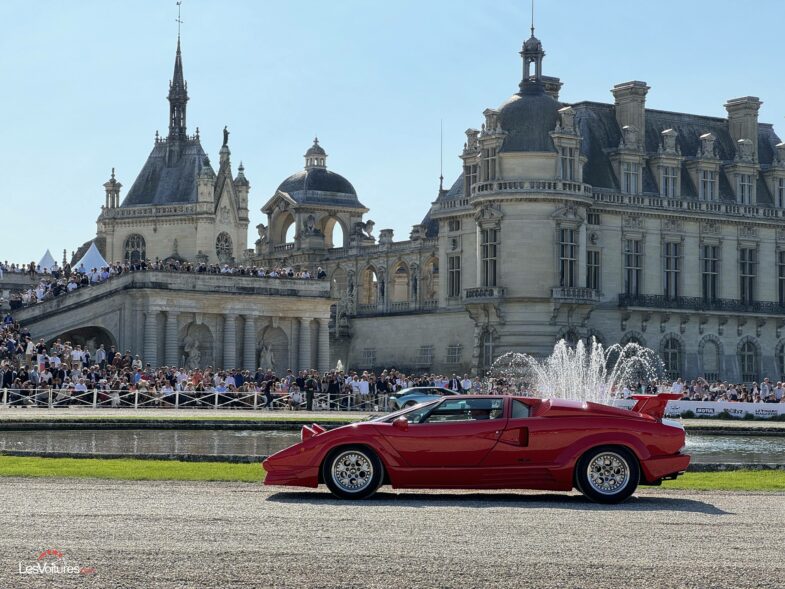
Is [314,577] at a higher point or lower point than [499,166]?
lower

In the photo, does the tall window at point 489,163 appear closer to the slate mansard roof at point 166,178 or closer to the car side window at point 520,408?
the car side window at point 520,408

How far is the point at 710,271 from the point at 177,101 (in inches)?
2713

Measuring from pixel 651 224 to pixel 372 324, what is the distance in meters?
19.7

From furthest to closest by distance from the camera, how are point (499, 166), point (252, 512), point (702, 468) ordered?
point (499, 166) → point (702, 468) → point (252, 512)

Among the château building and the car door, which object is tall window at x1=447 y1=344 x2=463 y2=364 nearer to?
the château building

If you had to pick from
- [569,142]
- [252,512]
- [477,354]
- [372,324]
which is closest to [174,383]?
[477,354]

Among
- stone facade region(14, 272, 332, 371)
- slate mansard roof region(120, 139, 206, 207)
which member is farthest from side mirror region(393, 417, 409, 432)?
slate mansard roof region(120, 139, 206, 207)

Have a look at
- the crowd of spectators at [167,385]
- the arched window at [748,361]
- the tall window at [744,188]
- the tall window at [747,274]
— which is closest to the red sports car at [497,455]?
the crowd of spectators at [167,385]

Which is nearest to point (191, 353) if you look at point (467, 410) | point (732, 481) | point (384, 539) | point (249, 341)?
point (249, 341)

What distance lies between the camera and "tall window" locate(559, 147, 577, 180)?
251 feet

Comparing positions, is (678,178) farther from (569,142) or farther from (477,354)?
(477,354)

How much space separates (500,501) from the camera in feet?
72.9

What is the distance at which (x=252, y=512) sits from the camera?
19.6 metres

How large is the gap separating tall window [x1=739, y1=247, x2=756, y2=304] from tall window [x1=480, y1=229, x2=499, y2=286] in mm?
15612
